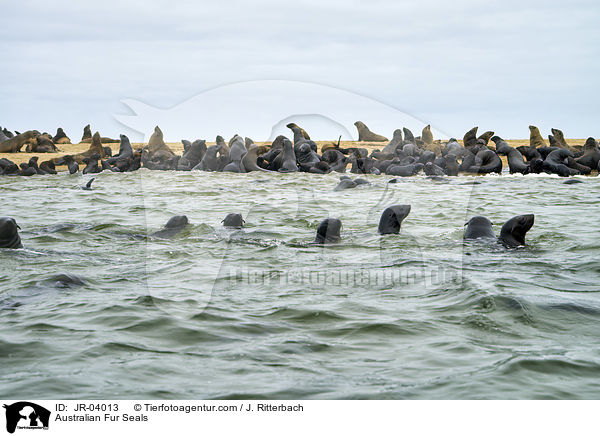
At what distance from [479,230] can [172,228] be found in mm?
4687

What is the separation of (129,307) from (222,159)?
64.2 ft

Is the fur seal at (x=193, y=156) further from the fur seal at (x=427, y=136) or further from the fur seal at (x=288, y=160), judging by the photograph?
the fur seal at (x=427, y=136)

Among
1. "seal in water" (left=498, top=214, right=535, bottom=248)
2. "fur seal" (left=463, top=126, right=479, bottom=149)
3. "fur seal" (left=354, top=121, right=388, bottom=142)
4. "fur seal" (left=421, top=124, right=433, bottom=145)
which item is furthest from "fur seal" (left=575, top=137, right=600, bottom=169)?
"seal in water" (left=498, top=214, right=535, bottom=248)

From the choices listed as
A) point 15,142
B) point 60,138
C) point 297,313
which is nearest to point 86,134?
point 60,138

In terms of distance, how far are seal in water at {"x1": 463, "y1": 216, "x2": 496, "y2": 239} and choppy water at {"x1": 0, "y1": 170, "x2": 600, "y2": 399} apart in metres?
0.34

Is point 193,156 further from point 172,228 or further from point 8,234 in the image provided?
point 8,234

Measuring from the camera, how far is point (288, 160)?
23.5 metres

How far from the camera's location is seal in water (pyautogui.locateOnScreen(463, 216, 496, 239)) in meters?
9.53

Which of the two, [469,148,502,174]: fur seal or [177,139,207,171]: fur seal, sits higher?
[177,139,207,171]: fur seal

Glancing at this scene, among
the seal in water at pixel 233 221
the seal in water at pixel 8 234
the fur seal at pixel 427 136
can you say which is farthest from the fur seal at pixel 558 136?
the seal in water at pixel 8 234

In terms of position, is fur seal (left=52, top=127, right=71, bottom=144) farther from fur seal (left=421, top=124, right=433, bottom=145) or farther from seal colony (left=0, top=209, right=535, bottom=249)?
seal colony (left=0, top=209, right=535, bottom=249)

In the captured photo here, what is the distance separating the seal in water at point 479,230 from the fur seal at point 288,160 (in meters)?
14.0

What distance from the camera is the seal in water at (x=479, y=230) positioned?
953 cm
